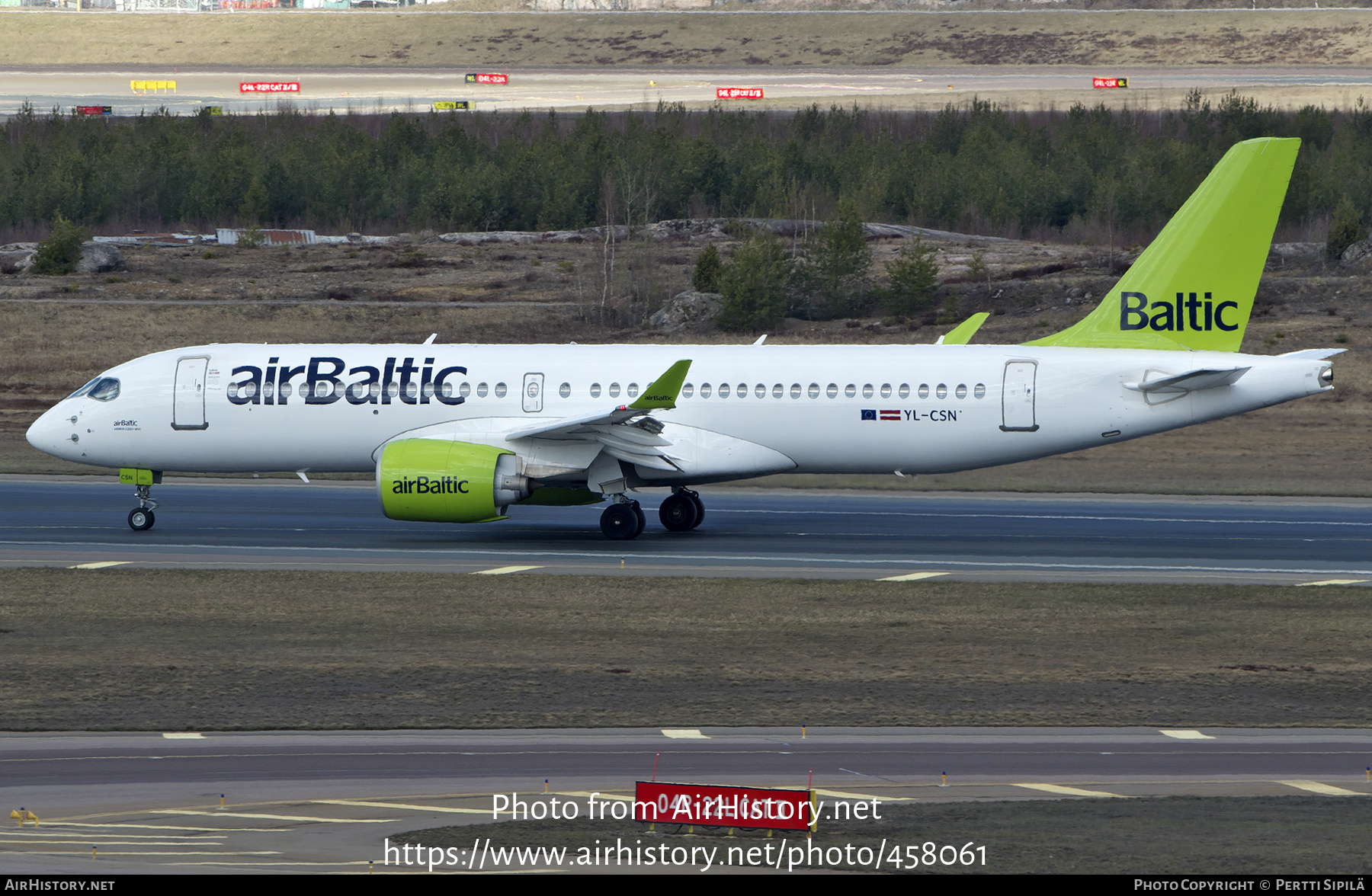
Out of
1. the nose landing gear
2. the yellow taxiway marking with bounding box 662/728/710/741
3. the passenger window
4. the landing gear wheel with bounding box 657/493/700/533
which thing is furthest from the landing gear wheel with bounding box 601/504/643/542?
the yellow taxiway marking with bounding box 662/728/710/741

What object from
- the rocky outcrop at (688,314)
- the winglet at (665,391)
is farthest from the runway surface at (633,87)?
the winglet at (665,391)

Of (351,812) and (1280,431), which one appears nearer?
(351,812)

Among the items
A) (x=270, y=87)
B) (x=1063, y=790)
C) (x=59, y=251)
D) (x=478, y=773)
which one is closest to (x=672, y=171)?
(x=59, y=251)

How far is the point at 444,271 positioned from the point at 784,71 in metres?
75.8

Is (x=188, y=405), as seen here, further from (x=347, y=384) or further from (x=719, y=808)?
(x=719, y=808)

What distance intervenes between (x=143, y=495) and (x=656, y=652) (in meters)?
17.3

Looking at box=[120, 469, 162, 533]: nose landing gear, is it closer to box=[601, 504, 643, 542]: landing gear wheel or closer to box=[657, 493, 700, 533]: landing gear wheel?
box=[601, 504, 643, 542]: landing gear wheel

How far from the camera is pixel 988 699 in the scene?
20.0 m

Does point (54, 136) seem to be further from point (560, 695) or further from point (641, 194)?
point (560, 695)

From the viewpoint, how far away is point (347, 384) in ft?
115

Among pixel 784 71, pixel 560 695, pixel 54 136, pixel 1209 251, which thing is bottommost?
pixel 560 695

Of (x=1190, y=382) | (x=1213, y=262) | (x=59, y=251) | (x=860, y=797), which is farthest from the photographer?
(x=59, y=251)

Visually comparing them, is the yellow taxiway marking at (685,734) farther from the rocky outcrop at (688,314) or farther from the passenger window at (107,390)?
the rocky outcrop at (688,314)
